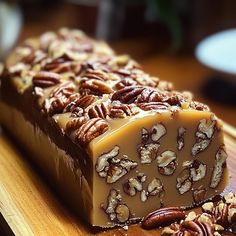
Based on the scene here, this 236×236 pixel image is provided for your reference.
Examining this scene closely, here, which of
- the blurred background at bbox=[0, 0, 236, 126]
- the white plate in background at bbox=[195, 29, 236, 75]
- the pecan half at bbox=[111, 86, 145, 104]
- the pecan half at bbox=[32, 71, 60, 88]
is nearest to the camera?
the pecan half at bbox=[111, 86, 145, 104]

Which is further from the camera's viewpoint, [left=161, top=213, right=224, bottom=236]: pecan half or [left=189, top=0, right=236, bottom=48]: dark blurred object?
[left=189, top=0, right=236, bottom=48]: dark blurred object

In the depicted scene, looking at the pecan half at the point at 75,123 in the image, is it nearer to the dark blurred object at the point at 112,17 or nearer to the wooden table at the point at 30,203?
the wooden table at the point at 30,203

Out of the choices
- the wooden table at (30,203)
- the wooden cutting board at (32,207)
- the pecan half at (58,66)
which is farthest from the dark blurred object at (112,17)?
the wooden cutting board at (32,207)

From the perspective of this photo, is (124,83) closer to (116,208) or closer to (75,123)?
(75,123)

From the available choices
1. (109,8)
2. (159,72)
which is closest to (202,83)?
(159,72)

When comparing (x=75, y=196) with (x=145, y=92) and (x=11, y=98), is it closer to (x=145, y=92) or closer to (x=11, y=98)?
(x=145, y=92)

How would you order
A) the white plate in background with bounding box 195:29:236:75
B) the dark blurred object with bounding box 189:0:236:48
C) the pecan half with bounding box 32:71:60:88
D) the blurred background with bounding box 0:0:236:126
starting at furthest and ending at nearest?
the dark blurred object with bounding box 189:0:236:48 < the blurred background with bounding box 0:0:236:126 < the white plate in background with bounding box 195:29:236:75 < the pecan half with bounding box 32:71:60:88

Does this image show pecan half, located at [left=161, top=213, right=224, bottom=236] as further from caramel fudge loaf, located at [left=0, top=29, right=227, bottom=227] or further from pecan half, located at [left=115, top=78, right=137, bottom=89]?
pecan half, located at [left=115, top=78, right=137, bottom=89]

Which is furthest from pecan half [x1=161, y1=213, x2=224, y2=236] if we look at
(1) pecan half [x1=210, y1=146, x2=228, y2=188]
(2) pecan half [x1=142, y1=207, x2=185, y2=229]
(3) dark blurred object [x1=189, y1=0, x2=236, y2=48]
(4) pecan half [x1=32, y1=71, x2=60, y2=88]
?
(3) dark blurred object [x1=189, y1=0, x2=236, y2=48]
